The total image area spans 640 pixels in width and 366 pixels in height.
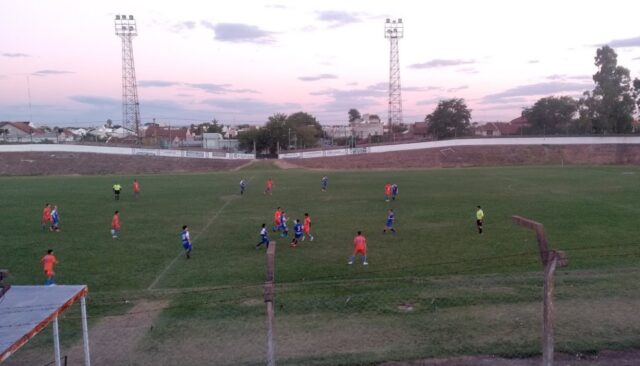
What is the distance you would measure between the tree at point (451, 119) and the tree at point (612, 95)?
19.3 m

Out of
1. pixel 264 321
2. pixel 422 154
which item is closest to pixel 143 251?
pixel 264 321

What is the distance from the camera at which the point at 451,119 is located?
84.7 meters

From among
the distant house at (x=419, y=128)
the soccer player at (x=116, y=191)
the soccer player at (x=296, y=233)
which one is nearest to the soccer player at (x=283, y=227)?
the soccer player at (x=296, y=233)

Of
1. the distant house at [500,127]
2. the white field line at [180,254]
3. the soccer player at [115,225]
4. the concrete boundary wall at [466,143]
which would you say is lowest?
the white field line at [180,254]

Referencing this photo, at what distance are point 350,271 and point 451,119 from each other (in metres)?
73.4

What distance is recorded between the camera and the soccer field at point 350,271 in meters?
9.16

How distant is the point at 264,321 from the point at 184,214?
710 inches

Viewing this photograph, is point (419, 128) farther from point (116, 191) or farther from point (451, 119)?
point (116, 191)

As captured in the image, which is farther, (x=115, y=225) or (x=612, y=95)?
(x=612, y=95)

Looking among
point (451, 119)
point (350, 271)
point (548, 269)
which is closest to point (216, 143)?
point (451, 119)

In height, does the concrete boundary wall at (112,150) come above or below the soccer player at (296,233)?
above

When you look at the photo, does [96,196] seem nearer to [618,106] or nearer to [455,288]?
[455,288]

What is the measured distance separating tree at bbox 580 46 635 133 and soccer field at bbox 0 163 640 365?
45.1m

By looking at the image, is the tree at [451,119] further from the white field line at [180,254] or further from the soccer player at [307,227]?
the soccer player at [307,227]
